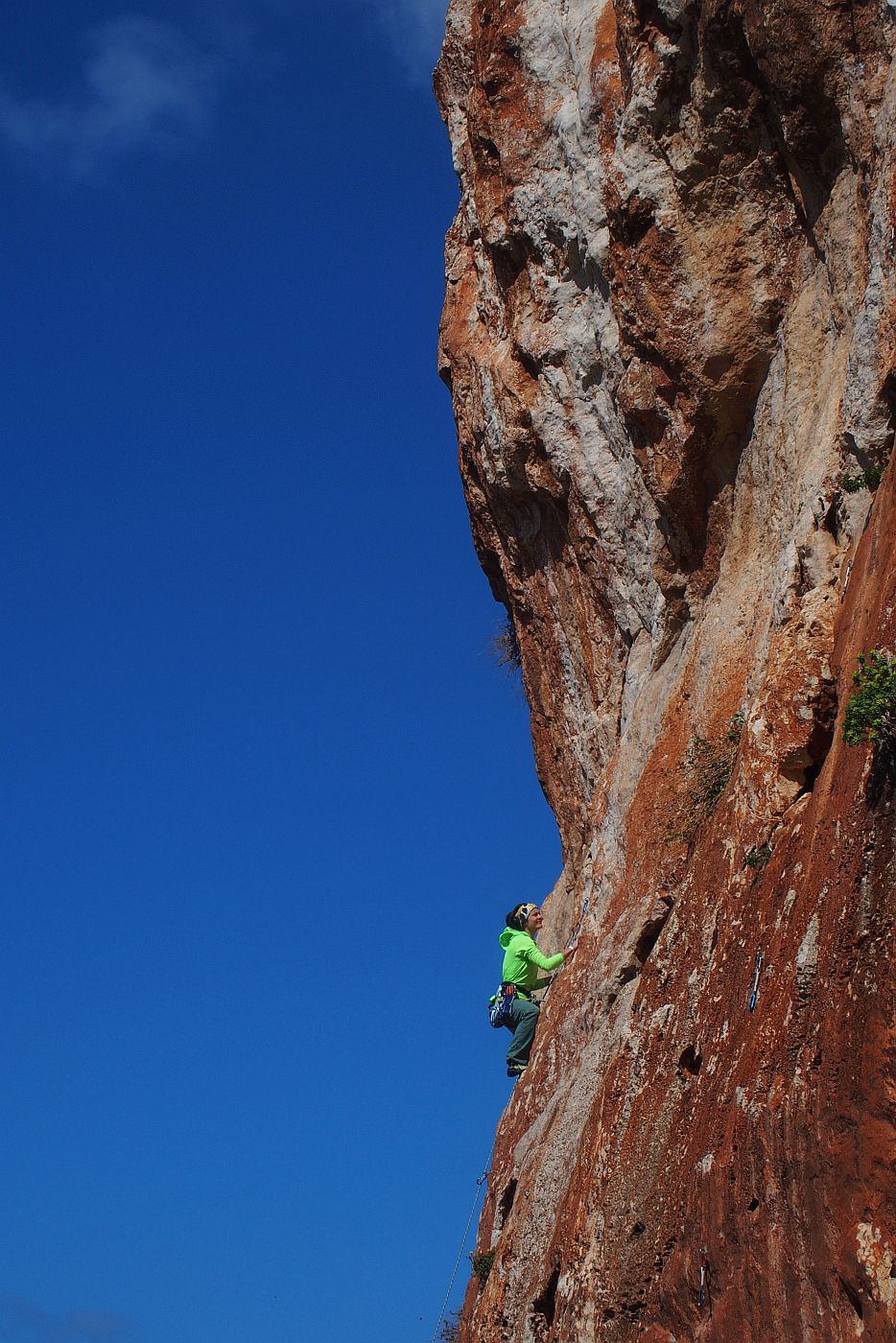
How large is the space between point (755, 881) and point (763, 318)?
5654 mm

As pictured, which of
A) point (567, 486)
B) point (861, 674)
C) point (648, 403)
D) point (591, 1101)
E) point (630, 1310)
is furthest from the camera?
point (567, 486)

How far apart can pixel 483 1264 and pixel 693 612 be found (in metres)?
6.93

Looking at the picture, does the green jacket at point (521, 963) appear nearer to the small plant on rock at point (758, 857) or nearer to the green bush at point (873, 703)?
the small plant on rock at point (758, 857)

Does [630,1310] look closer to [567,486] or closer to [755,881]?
[755,881]

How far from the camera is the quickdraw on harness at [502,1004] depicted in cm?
1717

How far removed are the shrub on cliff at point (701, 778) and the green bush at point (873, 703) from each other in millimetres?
3170

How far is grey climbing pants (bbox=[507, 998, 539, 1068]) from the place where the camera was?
16.9 metres

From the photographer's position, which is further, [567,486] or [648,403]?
[567,486]

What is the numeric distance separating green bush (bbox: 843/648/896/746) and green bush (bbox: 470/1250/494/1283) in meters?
7.51

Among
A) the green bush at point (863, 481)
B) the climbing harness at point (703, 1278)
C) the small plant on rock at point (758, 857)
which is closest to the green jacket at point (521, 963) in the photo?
the small plant on rock at point (758, 857)

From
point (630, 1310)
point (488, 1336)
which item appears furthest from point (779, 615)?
point (488, 1336)

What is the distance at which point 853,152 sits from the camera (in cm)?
1130

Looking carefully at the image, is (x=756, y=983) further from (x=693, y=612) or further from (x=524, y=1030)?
(x=524, y=1030)

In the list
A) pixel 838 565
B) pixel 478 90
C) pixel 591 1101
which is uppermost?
pixel 478 90
